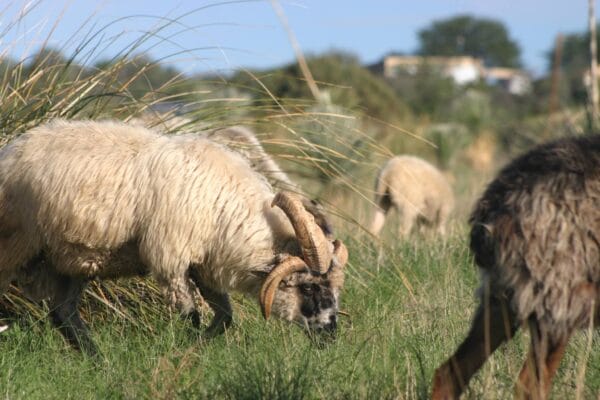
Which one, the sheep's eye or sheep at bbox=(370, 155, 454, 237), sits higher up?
the sheep's eye

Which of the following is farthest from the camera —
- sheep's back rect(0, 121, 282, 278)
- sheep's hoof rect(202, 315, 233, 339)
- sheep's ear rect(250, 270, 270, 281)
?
sheep's hoof rect(202, 315, 233, 339)

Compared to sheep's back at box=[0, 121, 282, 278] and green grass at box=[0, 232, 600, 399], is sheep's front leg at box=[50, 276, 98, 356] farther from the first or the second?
sheep's back at box=[0, 121, 282, 278]

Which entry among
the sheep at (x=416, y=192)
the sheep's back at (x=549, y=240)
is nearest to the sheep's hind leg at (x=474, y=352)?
the sheep's back at (x=549, y=240)

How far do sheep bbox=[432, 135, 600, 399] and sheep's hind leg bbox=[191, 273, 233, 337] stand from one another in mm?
2595

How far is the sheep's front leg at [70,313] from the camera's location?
22.3 feet

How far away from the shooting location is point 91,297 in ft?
24.6

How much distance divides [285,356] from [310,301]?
1015 millimetres

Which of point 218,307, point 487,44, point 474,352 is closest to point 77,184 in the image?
point 218,307

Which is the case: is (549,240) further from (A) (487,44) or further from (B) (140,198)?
(A) (487,44)

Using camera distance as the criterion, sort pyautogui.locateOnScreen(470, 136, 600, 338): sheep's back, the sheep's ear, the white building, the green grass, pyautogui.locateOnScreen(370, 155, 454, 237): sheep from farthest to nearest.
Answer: the white building → pyautogui.locateOnScreen(370, 155, 454, 237): sheep → the sheep's ear → the green grass → pyautogui.locateOnScreen(470, 136, 600, 338): sheep's back

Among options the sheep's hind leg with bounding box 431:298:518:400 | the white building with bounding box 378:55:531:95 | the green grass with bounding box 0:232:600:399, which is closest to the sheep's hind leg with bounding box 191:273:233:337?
the green grass with bounding box 0:232:600:399

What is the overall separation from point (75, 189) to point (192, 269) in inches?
38.7

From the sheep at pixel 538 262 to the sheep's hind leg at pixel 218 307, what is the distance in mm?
2595

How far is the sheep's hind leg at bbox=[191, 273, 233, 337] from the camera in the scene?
270 inches
